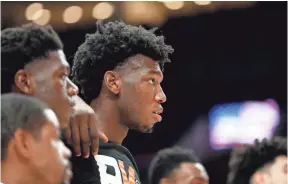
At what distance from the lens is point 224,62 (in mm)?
8781

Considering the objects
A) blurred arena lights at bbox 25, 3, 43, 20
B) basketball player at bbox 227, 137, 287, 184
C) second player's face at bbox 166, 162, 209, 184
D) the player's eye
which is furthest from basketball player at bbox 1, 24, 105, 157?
blurred arena lights at bbox 25, 3, 43, 20

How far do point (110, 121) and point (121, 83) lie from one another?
0.49 feet

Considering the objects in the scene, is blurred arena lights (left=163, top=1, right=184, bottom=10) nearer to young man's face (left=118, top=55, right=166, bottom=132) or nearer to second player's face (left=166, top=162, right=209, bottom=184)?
second player's face (left=166, top=162, right=209, bottom=184)

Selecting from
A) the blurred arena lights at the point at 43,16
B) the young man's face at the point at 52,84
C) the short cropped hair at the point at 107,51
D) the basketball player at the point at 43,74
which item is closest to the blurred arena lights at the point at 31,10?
the blurred arena lights at the point at 43,16

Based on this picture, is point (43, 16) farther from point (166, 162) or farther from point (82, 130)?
point (82, 130)

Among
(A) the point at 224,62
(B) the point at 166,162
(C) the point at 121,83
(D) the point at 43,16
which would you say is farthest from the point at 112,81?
(A) the point at 224,62

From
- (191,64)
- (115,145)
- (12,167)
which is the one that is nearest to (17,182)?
(12,167)

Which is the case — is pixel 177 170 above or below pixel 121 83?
below

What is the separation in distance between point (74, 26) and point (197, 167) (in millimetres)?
3527

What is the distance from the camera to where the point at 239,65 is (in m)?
8.83

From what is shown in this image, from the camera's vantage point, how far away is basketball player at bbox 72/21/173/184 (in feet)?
9.48

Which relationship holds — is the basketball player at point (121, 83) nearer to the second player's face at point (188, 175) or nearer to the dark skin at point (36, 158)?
the dark skin at point (36, 158)

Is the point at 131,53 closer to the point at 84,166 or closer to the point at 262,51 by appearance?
the point at 84,166

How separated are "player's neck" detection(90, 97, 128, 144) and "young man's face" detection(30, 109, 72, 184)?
2.35ft
